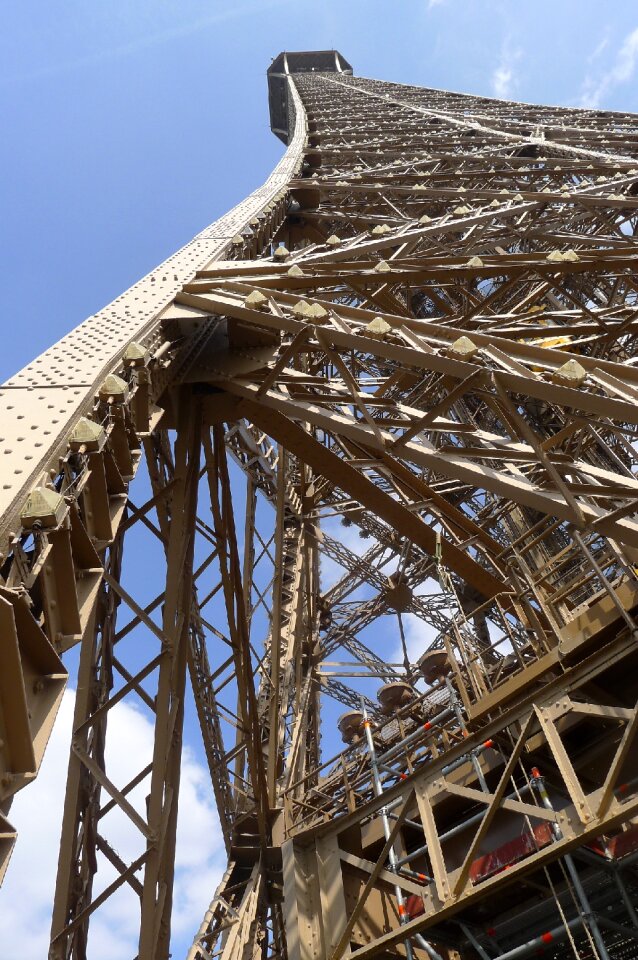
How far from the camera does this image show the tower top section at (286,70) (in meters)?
47.0

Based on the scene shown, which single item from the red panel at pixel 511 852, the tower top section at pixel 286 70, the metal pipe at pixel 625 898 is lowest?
the metal pipe at pixel 625 898

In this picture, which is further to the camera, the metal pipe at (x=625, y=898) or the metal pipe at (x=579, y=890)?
the metal pipe at (x=625, y=898)

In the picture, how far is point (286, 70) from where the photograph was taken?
50594mm

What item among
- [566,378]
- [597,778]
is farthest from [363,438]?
[597,778]

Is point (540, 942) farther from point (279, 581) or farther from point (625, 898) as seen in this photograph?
point (279, 581)

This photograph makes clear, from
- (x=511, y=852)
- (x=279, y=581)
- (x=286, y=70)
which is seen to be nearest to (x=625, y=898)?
(x=511, y=852)

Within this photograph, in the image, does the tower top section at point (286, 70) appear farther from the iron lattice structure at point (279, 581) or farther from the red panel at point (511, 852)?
the red panel at point (511, 852)

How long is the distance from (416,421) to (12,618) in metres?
2.89

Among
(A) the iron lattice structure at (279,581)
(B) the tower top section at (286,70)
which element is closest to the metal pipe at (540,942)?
(A) the iron lattice structure at (279,581)

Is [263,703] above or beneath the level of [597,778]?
above

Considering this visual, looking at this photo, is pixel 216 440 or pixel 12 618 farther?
pixel 216 440

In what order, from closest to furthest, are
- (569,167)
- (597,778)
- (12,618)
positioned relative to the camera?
(12,618), (597,778), (569,167)

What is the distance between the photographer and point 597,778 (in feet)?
21.9

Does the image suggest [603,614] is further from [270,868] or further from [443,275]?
[270,868]
